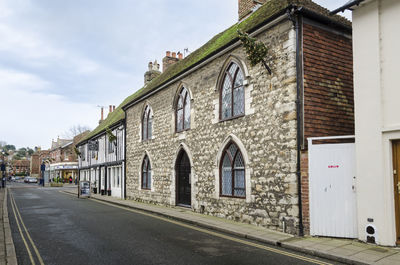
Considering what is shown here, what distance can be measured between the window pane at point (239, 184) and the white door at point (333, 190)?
3043mm

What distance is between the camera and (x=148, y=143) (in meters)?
18.8

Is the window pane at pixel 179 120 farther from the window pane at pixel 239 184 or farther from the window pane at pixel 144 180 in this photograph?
the window pane at pixel 144 180

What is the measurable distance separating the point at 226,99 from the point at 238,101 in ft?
2.62

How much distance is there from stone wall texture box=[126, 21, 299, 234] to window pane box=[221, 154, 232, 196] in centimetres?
25

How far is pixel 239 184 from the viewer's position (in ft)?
37.0

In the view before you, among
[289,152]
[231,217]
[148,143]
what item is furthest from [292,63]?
[148,143]

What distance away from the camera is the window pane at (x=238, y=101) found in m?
11.4

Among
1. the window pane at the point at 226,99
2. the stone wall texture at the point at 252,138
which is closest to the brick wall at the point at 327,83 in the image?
the stone wall texture at the point at 252,138

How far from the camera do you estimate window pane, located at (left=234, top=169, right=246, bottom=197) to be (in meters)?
11.1

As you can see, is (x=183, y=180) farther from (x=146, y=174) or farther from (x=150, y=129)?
(x=150, y=129)

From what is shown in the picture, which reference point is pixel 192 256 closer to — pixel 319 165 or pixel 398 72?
pixel 319 165

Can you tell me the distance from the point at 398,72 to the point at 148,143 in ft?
45.6

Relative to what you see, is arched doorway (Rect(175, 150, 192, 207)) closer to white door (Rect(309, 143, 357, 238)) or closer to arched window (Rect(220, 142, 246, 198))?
arched window (Rect(220, 142, 246, 198))

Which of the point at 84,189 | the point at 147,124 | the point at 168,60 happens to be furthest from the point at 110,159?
the point at 168,60
